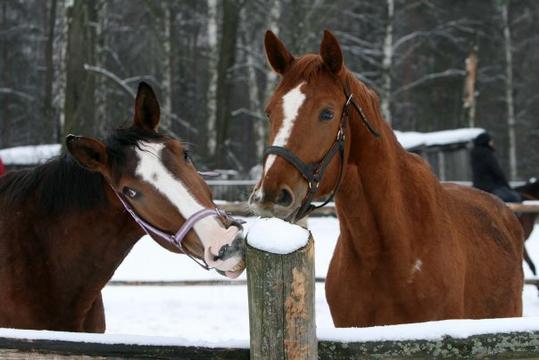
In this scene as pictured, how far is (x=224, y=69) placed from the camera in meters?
15.3

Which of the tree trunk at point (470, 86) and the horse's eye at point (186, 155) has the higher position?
the tree trunk at point (470, 86)

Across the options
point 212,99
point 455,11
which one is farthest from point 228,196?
point 455,11

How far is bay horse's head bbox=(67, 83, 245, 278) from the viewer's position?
7.86ft

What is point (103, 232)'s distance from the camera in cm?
295

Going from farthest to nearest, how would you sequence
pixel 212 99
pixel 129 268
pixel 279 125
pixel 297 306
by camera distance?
pixel 212 99
pixel 129 268
pixel 279 125
pixel 297 306

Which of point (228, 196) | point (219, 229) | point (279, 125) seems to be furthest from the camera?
point (228, 196)

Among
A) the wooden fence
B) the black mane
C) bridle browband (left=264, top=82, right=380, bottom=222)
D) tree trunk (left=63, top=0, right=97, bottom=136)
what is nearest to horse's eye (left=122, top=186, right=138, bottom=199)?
the black mane

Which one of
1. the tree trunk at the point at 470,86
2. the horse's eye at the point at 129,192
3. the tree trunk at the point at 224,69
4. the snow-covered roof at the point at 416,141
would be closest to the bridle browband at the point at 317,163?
the horse's eye at the point at 129,192

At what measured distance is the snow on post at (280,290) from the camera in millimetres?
1737

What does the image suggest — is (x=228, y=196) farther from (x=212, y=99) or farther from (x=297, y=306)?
(x=297, y=306)

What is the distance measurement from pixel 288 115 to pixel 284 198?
0.39 m

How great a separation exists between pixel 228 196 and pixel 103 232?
11613mm

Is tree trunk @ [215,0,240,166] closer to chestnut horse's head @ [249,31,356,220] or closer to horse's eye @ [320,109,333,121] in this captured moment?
chestnut horse's head @ [249,31,356,220]

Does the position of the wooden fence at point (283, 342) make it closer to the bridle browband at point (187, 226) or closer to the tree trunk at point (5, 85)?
the bridle browband at point (187, 226)
